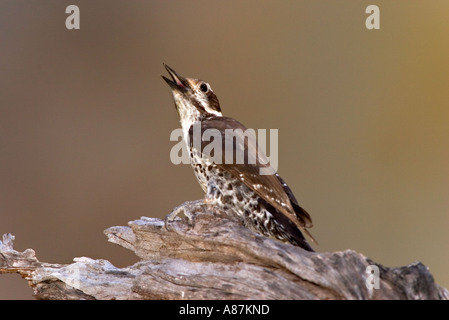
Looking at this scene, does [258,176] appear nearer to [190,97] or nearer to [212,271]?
[212,271]

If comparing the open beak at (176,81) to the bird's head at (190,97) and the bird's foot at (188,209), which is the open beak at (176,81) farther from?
the bird's foot at (188,209)

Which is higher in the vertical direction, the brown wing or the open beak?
the open beak

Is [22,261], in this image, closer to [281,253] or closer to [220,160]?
[220,160]

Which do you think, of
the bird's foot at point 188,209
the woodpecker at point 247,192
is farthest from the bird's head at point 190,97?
the bird's foot at point 188,209

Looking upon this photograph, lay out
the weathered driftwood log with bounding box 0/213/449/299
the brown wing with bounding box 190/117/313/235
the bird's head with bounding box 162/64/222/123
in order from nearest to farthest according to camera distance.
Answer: the weathered driftwood log with bounding box 0/213/449/299, the brown wing with bounding box 190/117/313/235, the bird's head with bounding box 162/64/222/123

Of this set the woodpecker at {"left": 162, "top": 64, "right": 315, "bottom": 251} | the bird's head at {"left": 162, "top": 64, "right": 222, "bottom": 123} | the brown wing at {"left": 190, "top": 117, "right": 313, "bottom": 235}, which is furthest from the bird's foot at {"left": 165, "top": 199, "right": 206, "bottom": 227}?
the bird's head at {"left": 162, "top": 64, "right": 222, "bottom": 123}

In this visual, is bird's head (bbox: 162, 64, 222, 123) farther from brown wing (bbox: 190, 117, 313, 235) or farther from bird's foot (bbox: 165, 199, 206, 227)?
bird's foot (bbox: 165, 199, 206, 227)
